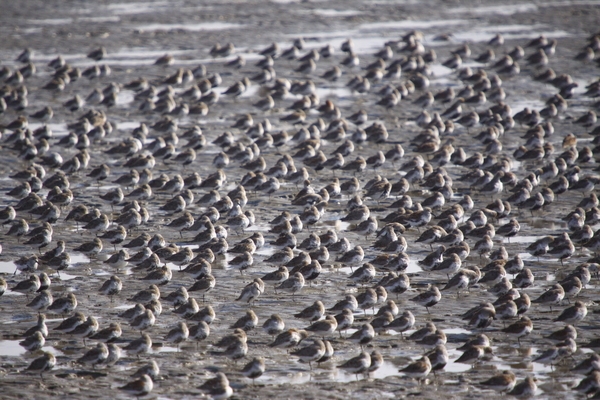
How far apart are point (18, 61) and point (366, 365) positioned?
26559 millimetres

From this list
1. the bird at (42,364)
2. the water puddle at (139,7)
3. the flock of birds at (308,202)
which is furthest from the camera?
the water puddle at (139,7)

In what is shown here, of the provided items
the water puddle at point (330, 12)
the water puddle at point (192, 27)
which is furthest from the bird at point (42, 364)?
the water puddle at point (330, 12)

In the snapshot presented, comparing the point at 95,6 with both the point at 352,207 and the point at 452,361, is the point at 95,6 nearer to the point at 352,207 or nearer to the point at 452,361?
the point at 352,207

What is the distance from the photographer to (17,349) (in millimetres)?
15047

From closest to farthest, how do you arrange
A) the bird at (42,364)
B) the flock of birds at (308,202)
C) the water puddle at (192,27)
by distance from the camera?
1. the bird at (42,364)
2. the flock of birds at (308,202)
3. the water puddle at (192,27)

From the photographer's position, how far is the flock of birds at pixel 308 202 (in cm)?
1553

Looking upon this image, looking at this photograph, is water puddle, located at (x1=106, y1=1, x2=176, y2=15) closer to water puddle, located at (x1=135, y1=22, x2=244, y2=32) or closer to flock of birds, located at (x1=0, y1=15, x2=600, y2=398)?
water puddle, located at (x1=135, y1=22, x2=244, y2=32)

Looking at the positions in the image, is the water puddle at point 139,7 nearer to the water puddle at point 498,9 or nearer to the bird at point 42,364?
the water puddle at point 498,9

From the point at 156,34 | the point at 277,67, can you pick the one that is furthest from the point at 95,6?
the point at 277,67

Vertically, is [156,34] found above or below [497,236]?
above

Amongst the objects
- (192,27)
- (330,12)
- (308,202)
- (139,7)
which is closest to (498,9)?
(330,12)

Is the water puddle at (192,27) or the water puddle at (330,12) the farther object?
the water puddle at (330,12)

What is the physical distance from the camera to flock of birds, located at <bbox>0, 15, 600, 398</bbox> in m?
15.5

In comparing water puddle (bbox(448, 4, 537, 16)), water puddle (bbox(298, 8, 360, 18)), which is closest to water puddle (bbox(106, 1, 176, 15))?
water puddle (bbox(298, 8, 360, 18))
